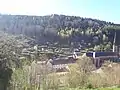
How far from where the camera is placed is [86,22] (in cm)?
7906

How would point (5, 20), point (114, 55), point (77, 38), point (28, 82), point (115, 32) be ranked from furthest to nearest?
point (115, 32) → point (77, 38) → point (5, 20) → point (114, 55) → point (28, 82)

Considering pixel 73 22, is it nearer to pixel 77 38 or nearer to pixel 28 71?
pixel 77 38

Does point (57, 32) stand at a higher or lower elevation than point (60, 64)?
higher

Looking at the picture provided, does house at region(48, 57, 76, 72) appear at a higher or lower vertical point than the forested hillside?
lower

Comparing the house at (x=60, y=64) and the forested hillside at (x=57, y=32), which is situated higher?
the forested hillside at (x=57, y=32)

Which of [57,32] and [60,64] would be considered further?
[57,32]

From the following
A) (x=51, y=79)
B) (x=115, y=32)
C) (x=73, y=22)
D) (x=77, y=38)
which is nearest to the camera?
(x=51, y=79)

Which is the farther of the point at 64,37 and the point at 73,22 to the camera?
the point at 73,22

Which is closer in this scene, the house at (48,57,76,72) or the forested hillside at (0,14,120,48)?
the house at (48,57,76,72)

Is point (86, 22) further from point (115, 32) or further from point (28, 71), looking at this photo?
point (28, 71)

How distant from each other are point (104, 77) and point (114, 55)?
3047 centimetres

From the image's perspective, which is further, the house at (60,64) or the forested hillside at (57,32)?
the forested hillside at (57,32)

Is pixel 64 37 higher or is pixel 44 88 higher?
pixel 64 37

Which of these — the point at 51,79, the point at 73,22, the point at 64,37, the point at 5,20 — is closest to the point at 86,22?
the point at 73,22
